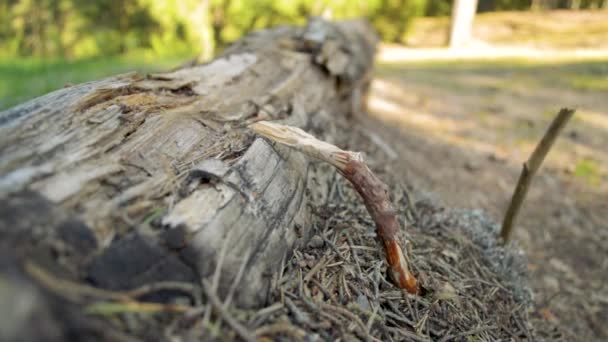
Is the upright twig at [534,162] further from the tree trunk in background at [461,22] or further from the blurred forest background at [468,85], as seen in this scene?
the tree trunk in background at [461,22]

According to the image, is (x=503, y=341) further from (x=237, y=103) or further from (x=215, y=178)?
(x=237, y=103)

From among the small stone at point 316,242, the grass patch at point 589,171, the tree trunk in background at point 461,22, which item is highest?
the tree trunk in background at point 461,22

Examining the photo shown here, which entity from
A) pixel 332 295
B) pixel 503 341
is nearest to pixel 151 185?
pixel 332 295

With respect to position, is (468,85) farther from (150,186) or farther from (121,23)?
(121,23)

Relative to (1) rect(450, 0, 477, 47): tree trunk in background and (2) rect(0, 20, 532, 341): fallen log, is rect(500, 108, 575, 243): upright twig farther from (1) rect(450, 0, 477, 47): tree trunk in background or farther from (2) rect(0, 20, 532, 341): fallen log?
(1) rect(450, 0, 477, 47): tree trunk in background

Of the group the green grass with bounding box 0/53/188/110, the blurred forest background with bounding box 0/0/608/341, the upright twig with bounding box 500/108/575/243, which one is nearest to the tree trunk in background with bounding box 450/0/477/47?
the blurred forest background with bounding box 0/0/608/341

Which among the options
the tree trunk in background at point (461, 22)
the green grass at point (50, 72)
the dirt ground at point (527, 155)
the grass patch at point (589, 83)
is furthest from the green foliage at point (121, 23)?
the grass patch at point (589, 83)
